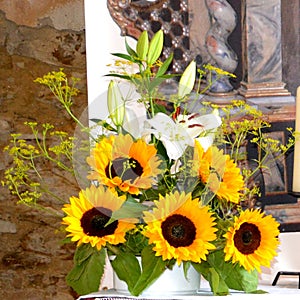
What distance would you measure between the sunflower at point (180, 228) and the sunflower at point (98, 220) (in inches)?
1.6

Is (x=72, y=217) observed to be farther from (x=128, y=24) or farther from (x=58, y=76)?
(x=128, y=24)

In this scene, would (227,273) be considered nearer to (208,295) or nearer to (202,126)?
(208,295)

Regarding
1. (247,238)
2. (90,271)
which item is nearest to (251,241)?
(247,238)

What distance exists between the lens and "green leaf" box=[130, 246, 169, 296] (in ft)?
3.79

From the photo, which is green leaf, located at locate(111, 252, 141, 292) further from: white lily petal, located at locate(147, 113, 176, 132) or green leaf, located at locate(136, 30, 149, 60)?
green leaf, located at locate(136, 30, 149, 60)

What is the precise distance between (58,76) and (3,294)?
0.75 meters

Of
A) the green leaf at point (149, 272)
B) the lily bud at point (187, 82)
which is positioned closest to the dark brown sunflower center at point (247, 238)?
the green leaf at point (149, 272)

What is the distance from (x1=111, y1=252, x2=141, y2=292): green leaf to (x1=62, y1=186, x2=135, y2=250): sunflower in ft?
0.09

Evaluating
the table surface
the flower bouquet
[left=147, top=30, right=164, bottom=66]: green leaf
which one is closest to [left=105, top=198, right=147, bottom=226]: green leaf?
the flower bouquet

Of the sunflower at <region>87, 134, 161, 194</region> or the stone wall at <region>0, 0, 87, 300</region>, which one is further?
the stone wall at <region>0, 0, 87, 300</region>

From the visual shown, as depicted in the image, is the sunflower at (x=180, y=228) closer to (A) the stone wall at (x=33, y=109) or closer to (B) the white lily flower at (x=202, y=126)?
(B) the white lily flower at (x=202, y=126)

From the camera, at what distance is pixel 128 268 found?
117cm

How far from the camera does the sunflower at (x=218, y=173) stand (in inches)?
46.7

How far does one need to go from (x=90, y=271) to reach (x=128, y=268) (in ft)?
0.18
